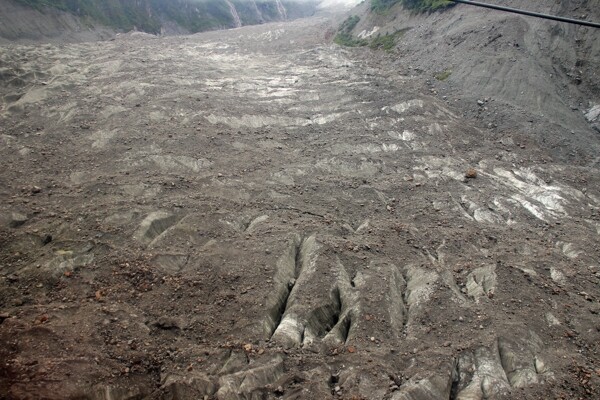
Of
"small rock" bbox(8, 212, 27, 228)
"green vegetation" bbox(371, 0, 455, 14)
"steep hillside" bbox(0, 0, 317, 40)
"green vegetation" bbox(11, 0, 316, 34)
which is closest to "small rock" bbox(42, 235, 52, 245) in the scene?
"small rock" bbox(8, 212, 27, 228)

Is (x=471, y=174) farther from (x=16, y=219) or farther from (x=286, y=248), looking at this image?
(x=16, y=219)

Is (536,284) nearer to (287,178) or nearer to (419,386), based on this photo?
(419,386)

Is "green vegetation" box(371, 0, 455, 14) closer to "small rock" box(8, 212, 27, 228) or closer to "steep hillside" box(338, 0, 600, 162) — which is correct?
"steep hillside" box(338, 0, 600, 162)

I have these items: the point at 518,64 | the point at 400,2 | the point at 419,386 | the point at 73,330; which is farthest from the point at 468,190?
the point at 400,2

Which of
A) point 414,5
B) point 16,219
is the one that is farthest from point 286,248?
point 414,5

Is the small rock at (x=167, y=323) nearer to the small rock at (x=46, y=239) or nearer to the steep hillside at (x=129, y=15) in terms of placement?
the small rock at (x=46, y=239)
